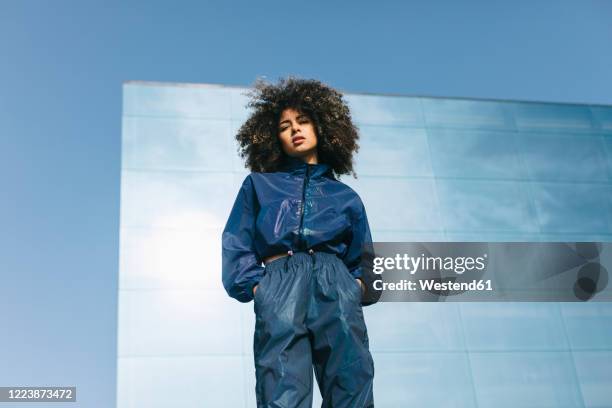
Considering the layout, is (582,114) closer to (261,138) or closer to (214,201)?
(214,201)

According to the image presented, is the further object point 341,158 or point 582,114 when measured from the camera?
point 582,114

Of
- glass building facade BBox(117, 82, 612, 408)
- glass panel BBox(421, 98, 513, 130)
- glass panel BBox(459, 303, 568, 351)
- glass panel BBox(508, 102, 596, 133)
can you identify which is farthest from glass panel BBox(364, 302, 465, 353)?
glass panel BBox(508, 102, 596, 133)

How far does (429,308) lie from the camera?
24.5 feet

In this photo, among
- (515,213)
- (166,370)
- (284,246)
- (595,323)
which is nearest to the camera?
(284,246)

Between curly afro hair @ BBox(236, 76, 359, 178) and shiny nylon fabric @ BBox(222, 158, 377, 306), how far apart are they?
0.22m

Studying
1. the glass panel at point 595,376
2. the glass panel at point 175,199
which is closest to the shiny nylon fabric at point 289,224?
the glass panel at point 175,199

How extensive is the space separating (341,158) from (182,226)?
4838mm

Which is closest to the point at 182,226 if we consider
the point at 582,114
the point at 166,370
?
the point at 166,370

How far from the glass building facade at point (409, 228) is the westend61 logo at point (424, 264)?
349mm

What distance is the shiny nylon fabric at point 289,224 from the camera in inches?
96.2

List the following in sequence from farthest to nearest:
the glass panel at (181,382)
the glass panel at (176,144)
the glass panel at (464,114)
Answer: the glass panel at (464,114), the glass panel at (176,144), the glass panel at (181,382)

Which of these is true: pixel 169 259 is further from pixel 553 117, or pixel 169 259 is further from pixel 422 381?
pixel 553 117

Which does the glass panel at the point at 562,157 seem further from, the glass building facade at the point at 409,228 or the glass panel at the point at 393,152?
the glass panel at the point at 393,152

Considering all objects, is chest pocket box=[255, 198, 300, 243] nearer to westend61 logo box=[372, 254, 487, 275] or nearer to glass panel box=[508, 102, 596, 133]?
westend61 logo box=[372, 254, 487, 275]
